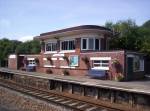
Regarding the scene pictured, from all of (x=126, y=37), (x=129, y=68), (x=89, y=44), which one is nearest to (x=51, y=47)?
(x=89, y=44)

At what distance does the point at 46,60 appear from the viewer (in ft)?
104

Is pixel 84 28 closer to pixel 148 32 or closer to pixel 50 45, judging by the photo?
pixel 50 45

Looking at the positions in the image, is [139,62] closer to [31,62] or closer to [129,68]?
[129,68]

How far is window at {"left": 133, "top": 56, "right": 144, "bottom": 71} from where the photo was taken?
2382 centimetres

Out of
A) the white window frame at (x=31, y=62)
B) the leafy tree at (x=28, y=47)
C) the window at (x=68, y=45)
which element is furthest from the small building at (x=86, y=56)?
the leafy tree at (x=28, y=47)

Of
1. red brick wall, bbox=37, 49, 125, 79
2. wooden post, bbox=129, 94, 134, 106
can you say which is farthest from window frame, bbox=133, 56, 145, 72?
wooden post, bbox=129, 94, 134, 106

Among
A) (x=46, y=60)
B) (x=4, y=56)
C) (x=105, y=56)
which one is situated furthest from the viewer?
(x=4, y=56)

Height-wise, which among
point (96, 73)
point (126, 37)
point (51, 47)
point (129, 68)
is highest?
point (126, 37)

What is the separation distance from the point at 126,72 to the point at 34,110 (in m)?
11.5

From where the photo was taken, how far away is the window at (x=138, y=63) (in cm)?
2382

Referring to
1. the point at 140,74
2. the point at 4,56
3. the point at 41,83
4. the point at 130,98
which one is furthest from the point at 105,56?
the point at 4,56

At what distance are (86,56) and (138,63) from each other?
18.4 ft

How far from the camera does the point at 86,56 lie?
2505cm

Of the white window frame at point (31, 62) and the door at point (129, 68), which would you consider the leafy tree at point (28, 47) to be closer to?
the white window frame at point (31, 62)
